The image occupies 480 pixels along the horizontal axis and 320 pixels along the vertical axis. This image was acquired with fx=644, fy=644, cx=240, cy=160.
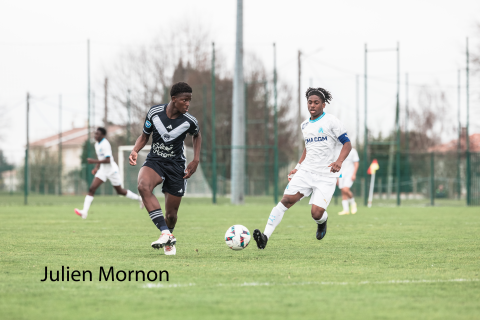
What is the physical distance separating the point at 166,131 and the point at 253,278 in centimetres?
283

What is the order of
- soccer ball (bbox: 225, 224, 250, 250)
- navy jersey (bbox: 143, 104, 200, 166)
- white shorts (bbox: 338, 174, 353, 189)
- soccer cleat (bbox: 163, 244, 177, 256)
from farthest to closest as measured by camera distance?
white shorts (bbox: 338, 174, 353, 189)
navy jersey (bbox: 143, 104, 200, 166)
soccer ball (bbox: 225, 224, 250, 250)
soccer cleat (bbox: 163, 244, 177, 256)

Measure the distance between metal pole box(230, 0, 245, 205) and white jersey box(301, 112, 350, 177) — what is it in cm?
1700

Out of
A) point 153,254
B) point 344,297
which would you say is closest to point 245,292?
point 344,297

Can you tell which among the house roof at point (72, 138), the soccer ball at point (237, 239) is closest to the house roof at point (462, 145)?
the house roof at point (72, 138)

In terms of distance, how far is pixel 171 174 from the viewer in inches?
319

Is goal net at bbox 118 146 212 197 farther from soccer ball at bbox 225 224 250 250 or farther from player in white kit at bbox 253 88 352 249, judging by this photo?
soccer ball at bbox 225 224 250 250

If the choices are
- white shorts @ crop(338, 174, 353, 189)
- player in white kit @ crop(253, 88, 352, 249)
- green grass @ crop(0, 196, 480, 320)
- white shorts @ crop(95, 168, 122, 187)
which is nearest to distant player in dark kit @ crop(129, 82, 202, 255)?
green grass @ crop(0, 196, 480, 320)

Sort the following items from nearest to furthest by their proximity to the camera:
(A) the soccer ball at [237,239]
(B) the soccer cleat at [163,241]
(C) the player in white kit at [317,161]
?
(B) the soccer cleat at [163,241]
(A) the soccer ball at [237,239]
(C) the player in white kit at [317,161]

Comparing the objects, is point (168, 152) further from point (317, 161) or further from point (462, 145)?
point (462, 145)

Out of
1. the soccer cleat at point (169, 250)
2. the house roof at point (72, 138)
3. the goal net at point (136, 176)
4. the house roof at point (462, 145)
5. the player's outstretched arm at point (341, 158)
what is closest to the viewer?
the soccer cleat at point (169, 250)

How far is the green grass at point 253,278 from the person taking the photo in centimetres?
439

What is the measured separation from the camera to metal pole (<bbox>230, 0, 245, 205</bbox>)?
25.7 metres

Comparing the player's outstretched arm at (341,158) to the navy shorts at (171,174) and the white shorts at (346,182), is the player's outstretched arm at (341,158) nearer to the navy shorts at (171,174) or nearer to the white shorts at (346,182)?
the navy shorts at (171,174)

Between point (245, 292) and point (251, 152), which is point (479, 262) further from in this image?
point (251, 152)
